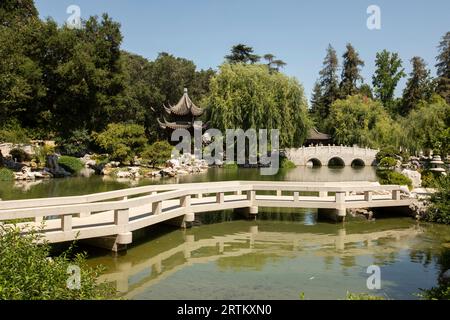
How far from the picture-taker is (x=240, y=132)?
→ 1315 inches

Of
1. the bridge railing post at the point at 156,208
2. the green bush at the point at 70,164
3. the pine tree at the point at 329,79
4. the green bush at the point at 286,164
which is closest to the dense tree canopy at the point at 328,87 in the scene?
the pine tree at the point at 329,79

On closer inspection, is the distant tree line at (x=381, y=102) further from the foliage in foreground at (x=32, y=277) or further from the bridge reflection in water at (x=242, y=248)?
the foliage in foreground at (x=32, y=277)

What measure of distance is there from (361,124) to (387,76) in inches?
533

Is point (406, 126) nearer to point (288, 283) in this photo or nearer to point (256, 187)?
point (256, 187)

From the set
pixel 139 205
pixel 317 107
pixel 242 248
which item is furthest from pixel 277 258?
pixel 317 107

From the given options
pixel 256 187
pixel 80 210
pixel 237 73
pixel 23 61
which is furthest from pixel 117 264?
pixel 237 73

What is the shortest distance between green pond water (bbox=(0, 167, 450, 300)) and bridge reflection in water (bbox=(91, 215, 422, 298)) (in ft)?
0.07

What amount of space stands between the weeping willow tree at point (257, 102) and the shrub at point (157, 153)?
4.81m

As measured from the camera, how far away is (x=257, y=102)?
33125 millimetres

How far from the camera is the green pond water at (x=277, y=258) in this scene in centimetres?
780

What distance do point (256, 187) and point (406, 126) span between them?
2612 centimetres

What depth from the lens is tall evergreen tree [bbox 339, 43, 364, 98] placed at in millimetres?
50875

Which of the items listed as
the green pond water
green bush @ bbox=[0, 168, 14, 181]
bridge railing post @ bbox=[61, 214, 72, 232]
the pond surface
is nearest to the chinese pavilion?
the pond surface

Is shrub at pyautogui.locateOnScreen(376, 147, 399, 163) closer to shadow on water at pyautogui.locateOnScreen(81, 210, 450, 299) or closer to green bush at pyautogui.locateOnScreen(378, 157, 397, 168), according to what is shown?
green bush at pyautogui.locateOnScreen(378, 157, 397, 168)
